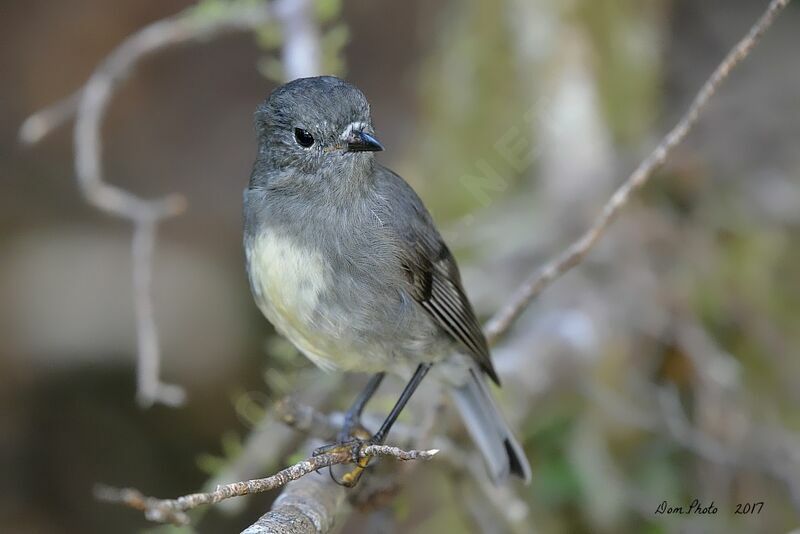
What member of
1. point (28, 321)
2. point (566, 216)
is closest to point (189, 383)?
point (28, 321)

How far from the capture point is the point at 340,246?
300 cm

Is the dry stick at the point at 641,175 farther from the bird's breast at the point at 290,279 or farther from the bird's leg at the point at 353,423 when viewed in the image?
the bird's breast at the point at 290,279

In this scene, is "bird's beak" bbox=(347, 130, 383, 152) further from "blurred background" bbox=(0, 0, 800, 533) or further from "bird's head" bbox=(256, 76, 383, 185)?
"blurred background" bbox=(0, 0, 800, 533)

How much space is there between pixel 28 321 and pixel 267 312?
4.09m

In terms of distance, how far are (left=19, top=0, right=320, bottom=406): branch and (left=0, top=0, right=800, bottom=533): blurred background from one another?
156mm

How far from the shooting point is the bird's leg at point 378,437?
2.88 m

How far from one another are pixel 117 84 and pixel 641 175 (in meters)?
2.22

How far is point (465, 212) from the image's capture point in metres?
5.54

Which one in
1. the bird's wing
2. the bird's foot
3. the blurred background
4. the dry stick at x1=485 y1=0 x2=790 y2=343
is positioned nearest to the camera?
the dry stick at x1=485 y1=0 x2=790 y2=343

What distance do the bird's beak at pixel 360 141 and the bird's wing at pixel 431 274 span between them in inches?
13.0

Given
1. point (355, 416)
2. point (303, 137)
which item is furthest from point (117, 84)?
point (355, 416)

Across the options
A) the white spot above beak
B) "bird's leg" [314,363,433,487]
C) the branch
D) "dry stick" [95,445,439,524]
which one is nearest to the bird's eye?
the white spot above beak

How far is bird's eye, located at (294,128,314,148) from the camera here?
119 inches

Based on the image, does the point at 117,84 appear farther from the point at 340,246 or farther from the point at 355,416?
the point at 355,416
